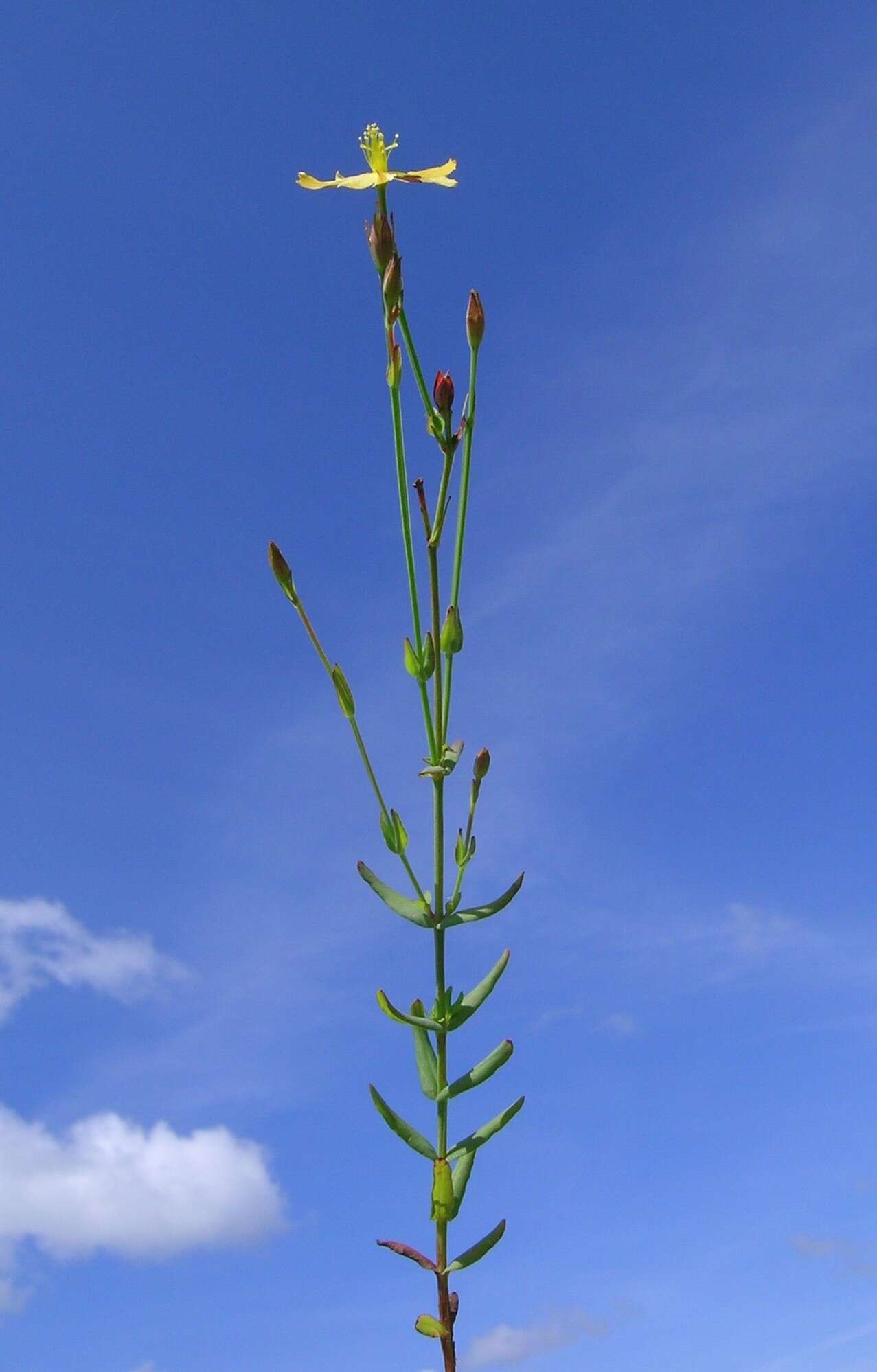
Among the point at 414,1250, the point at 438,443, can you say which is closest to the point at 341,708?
the point at 438,443

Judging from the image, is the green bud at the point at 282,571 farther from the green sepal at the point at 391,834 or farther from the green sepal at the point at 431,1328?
the green sepal at the point at 431,1328

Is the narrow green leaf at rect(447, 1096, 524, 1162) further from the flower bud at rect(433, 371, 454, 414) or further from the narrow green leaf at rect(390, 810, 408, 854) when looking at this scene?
the flower bud at rect(433, 371, 454, 414)

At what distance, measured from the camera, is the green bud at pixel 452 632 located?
3236 millimetres

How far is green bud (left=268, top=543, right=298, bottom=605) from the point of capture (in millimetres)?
3334

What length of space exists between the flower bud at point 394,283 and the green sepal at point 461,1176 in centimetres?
234

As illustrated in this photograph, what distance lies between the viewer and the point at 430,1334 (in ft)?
9.53

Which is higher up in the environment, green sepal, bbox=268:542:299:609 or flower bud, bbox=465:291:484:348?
flower bud, bbox=465:291:484:348

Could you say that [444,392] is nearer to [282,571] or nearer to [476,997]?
[282,571]

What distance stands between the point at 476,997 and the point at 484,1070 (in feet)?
0.65

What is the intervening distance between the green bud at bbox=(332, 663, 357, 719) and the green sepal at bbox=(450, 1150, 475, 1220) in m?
1.25

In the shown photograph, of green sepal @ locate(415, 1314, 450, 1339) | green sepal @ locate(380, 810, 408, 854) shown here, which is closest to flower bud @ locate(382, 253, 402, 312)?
green sepal @ locate(380, 810, 408, 854)

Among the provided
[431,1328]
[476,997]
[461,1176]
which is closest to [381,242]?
[476,997]

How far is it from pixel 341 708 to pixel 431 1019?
0.91 m

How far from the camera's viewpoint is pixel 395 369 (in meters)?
3.21
